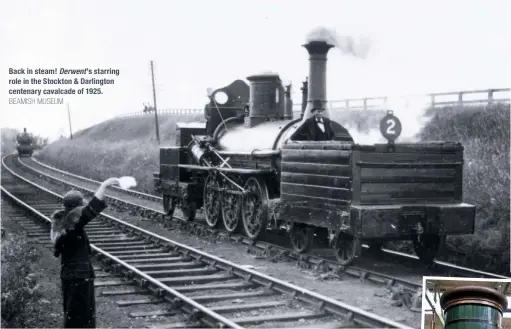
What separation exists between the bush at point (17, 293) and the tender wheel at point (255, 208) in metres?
3.85

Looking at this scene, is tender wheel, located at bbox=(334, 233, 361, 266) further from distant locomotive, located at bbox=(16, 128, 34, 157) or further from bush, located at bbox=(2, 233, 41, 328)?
distant locomotive, located at bbox=(16, 128, 34, 157)

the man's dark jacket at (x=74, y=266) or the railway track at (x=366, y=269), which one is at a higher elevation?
the man's dark jacket at (x=74, y=266)

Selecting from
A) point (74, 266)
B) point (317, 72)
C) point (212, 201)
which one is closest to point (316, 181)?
point (317, 72)

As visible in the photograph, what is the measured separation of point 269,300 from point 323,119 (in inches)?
160

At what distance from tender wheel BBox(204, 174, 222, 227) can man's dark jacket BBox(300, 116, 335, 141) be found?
3.08 m

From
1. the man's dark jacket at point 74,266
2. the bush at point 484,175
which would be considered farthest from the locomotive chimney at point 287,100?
the man's dark jacket at point 74,266

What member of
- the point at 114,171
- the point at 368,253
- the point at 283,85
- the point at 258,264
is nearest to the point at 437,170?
the point at 368,253

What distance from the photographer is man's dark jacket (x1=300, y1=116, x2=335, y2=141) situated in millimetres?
10797

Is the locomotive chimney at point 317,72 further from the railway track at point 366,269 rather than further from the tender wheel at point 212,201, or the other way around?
the tender wheel at point 212,201

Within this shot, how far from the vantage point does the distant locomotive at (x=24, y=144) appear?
36.5m

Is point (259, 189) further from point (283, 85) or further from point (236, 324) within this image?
point (236, 324)

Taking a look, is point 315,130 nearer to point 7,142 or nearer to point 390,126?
point 390,126

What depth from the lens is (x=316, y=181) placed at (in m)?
9.42

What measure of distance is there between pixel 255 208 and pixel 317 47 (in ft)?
10.2
